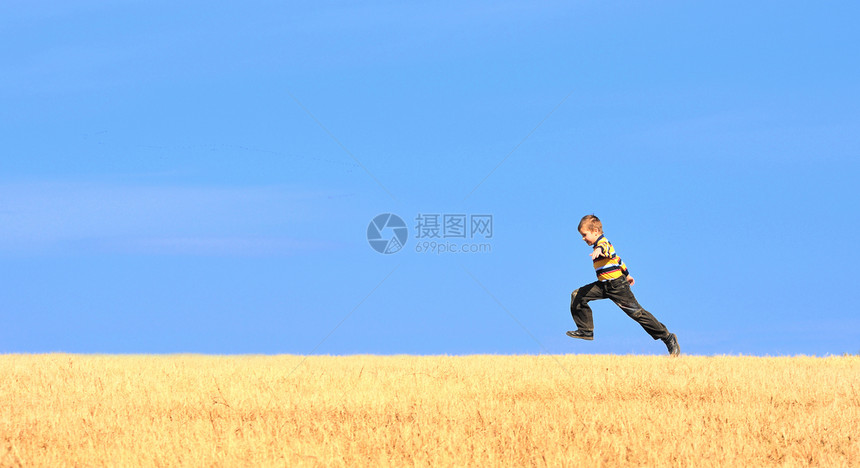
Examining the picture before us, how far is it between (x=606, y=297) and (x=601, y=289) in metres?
0.19

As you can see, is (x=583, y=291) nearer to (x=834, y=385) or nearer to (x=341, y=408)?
(x=834, y=385)

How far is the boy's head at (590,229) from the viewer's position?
40.9ft

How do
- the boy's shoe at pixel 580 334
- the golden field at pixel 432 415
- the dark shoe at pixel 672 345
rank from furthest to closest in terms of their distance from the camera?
1. the dark shoe at pixel 672 345
2. the boy's shoe at pixel 580 334
3. the golden field at pixel 432 415

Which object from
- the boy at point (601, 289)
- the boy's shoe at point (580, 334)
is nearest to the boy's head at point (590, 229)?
the boy at point (601, 289)

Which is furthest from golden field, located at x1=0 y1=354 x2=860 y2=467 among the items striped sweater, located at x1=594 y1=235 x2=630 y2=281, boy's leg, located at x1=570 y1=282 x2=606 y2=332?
striped sweater, located at x1=594 y1=235 x2=630 y2=281

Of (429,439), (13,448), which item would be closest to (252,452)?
(429,439)

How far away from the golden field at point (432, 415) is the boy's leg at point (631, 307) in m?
0.70

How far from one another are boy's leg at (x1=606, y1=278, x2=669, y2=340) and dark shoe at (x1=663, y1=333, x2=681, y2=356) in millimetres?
332

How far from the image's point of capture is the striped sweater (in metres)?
12.5

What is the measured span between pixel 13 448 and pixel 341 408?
10.6 feet

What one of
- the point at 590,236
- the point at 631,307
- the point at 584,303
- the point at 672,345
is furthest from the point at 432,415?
the point at 672,345

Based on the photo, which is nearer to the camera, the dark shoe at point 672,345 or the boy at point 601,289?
the boy at point 601,289

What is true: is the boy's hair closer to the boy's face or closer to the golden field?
the boy's face

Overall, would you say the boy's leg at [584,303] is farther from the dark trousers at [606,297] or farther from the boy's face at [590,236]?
the boy's face at [590,236]
